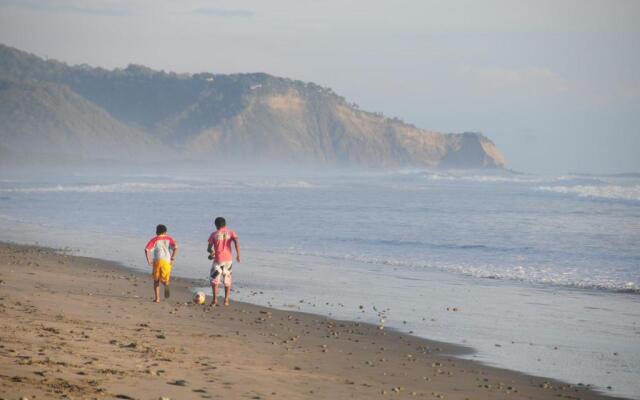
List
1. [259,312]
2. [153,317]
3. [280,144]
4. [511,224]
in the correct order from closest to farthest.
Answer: [153,317]
[259,312]
[511,224]
[280,144]

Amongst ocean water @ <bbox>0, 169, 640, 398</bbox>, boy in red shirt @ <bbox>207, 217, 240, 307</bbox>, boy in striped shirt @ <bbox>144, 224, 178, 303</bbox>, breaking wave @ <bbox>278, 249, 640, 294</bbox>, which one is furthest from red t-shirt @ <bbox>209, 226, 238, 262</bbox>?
breaking wave @ <bbox>278, 249, 640, 294</bbox>

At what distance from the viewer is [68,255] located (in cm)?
1967

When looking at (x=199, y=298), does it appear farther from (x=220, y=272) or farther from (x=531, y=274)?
(x=531, y=274)

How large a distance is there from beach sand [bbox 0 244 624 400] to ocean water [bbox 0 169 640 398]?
0.85 m

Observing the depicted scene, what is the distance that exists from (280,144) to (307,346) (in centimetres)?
17112

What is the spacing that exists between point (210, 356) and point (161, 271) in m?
4.46

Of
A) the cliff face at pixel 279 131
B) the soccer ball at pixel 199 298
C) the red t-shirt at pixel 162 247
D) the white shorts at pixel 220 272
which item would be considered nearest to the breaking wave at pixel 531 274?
the white shorts at pixel 220 272

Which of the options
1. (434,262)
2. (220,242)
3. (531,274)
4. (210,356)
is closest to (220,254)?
(220,242)

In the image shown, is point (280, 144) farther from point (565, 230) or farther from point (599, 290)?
point (599, 290)

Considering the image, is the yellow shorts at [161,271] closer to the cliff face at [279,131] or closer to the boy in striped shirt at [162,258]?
the boy in striped shirt at [162,258]

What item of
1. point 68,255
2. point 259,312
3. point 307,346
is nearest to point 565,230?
point 68,255

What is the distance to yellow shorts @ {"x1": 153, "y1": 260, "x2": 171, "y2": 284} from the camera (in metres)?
13.3

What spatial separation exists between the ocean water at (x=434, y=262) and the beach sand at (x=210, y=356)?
85 cm

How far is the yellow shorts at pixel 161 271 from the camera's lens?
43.8ft
